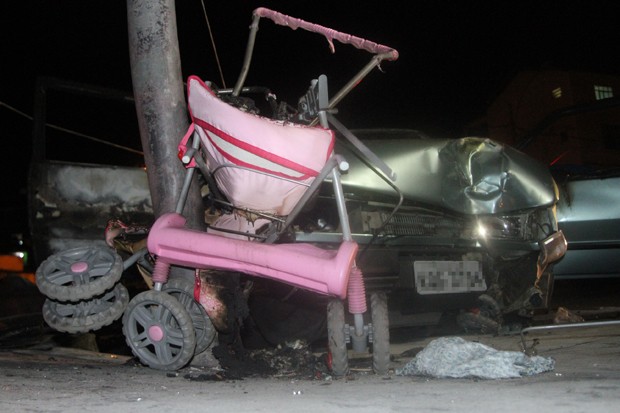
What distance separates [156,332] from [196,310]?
13.3 inches

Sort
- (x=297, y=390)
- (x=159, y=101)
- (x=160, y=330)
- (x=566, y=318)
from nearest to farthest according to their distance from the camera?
(x=297, y=390), (x=160, y=330), (x=159, y=101), (x=566, y=318)

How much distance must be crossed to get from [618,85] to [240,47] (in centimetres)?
2716

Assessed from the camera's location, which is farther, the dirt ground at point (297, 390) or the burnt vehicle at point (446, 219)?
the burnt vehicle at point (446, 219)

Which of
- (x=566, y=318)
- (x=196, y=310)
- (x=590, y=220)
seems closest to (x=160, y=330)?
(x=196, y=310)

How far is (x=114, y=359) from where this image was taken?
11.3 ft

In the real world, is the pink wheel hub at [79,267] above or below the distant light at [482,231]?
below

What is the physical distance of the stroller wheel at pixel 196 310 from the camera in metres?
2.77

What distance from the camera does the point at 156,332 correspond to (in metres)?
2.55

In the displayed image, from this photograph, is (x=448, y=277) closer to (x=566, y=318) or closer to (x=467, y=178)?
(x=467, y=178)

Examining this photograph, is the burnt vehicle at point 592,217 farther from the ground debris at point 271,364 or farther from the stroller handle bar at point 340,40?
the ground debris at point 271,364

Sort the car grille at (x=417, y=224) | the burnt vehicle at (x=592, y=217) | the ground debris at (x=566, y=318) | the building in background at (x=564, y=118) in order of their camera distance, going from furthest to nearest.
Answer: the building in background at (x=564, y=118), the ground debris at (x=566, y=318), the burnt vehicle at (x=592, y=217), the car grille at (x=417, y=224)

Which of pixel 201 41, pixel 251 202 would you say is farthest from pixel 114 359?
pixel 201 41

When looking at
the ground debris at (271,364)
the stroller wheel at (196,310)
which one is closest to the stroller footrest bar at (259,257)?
the stroller wheel at (196,310)

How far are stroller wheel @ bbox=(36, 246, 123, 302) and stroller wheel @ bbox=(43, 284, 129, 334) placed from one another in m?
0.12
